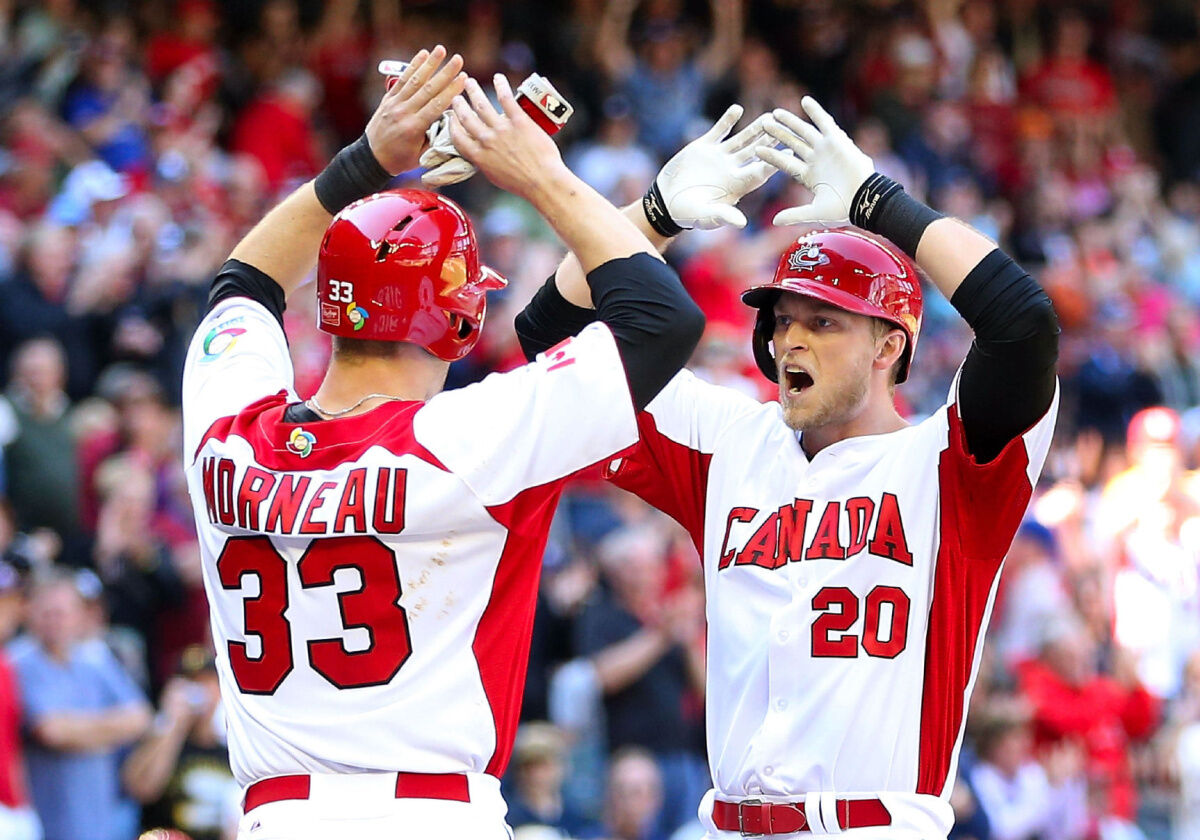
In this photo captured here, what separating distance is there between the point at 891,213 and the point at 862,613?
3.15 feet

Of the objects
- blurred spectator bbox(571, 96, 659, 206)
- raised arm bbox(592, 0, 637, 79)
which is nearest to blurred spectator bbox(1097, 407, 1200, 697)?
blurred spectator bbox(571, 96, 659, 206)

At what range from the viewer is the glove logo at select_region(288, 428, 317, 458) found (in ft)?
11.8

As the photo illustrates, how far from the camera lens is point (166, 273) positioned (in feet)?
32.0

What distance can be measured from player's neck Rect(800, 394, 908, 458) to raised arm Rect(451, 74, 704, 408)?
3.51 feet

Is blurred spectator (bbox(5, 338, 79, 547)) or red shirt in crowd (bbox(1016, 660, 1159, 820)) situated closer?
blurred spectator (bbox(5, 338, 79, 547))

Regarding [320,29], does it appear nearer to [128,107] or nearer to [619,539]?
[128,107]

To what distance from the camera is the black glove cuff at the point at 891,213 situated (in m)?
4.23

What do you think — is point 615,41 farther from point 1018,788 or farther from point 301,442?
point 301,442

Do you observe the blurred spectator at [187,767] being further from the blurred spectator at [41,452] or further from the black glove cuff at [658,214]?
the black glove cuff at [658,214]

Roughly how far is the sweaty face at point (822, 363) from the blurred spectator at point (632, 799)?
155 inches

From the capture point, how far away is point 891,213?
4258 mm

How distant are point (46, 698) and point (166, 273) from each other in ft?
9.38

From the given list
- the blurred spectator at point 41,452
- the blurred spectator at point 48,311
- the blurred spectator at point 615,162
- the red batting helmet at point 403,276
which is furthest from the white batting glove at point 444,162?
the blurred spectator at point 615,162

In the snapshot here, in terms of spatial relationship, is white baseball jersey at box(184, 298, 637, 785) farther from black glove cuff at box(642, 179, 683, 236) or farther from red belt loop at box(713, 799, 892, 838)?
black glove cuff at box(642, 179, 683, 236)
